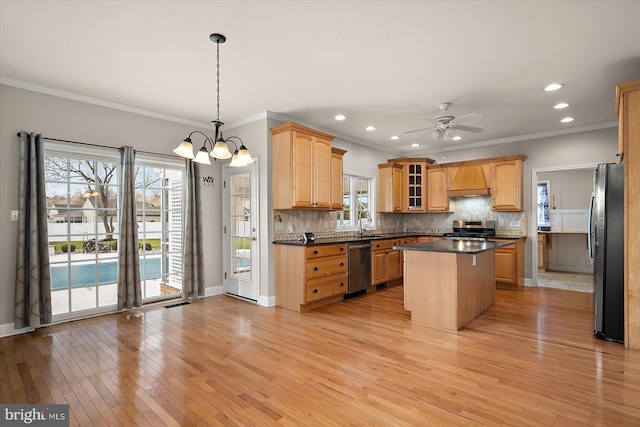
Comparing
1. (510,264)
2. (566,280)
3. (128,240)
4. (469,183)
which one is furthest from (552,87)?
(128,240)

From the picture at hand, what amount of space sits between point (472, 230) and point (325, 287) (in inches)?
142

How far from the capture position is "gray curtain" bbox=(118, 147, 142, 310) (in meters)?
4.39

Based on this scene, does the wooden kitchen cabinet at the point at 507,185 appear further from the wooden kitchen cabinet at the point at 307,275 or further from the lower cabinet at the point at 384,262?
the wooden kitchen cabinet at the point at 307,275

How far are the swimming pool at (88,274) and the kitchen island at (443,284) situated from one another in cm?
371

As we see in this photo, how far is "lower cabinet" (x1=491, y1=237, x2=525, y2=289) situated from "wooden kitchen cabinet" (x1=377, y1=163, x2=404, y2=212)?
6.80ft

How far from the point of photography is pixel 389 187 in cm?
695

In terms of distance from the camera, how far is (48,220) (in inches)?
158

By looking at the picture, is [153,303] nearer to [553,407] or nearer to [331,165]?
[331,165]

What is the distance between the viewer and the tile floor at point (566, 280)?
5934 mm

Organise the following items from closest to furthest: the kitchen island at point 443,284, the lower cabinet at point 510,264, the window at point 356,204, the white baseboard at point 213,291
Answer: the kitchen island at point 443,284
the white baseboard at point 213,291
the lower cabinet at point 510,264
the window at point 356,204

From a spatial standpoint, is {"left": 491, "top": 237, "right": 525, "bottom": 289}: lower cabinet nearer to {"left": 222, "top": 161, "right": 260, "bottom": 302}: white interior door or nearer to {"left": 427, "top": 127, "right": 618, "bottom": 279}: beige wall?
{"left": 427, "top": 127, "right": 618, "bottom": 279}: beige wall

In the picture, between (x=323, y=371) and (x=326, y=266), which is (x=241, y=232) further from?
(x=323, y=371)

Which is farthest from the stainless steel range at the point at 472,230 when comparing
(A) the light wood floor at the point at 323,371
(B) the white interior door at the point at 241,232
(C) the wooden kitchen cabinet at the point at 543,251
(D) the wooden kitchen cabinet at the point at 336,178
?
(B) the white interior door at the point at 241,232

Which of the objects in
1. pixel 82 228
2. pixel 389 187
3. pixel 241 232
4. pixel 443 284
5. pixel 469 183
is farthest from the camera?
pixel 389 187
